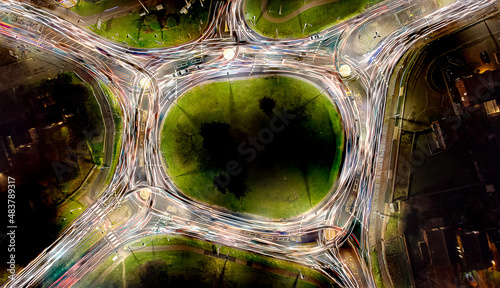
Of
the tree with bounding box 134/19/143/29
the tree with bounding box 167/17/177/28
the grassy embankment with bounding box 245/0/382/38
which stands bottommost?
the grassy embankment with bounding box 245/0/382/38

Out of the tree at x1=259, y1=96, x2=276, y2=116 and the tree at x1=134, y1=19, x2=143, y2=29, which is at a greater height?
the tree at x1=134, y1=19, x2=143, y2=29

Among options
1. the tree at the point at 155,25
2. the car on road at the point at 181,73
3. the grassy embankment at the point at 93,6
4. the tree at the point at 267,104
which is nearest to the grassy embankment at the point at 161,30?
the tree at the point at 155,25

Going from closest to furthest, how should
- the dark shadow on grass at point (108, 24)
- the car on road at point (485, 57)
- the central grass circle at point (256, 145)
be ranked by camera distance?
the central grass circle at point (256, 145)
the car on road at point (485, 57)
the dark shadow on grass at point (108, 24)

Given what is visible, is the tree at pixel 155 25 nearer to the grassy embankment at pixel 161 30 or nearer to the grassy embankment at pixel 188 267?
the grassy embankment at pixel 161 30

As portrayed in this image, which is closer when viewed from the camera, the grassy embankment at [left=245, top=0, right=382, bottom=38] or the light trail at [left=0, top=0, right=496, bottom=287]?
the light trail at [left=0, top=0, right=496, bottom=287]

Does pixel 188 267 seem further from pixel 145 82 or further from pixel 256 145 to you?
pixel 145 82

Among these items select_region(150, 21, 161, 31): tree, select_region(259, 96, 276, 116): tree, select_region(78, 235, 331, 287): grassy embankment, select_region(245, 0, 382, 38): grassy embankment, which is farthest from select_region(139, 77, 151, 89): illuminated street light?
select_region(78, 235, 331, 287): grassy embankment

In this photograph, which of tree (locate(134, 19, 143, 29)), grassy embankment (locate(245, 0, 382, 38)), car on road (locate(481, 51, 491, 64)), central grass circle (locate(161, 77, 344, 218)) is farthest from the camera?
grassy embankment (locate(245, 0, 382, 38))

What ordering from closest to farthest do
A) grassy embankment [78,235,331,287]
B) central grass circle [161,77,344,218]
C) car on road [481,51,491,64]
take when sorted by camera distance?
grassy embankment [78,235,331,287], central grass circle [161,77,344,218], car on road [481,51,491,64]

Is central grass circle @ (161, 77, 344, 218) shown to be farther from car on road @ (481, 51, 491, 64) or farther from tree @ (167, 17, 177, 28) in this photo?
car on road @ (481, 51, 491, 64)
